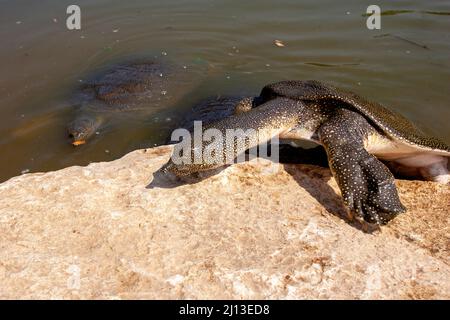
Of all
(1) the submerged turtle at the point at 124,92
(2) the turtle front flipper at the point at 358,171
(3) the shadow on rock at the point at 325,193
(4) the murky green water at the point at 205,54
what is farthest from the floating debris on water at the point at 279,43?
(3) the shadow on rock at the point at 325,193

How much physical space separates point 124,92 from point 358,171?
9.76ft

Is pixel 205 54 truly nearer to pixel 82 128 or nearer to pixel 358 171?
pixel 82 128

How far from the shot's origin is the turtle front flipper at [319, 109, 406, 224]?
7.68ft

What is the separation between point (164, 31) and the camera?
20.6 ft

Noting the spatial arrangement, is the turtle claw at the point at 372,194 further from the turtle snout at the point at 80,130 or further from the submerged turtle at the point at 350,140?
the turtle snout at the point at 80,130

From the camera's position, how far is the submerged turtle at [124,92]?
424cm

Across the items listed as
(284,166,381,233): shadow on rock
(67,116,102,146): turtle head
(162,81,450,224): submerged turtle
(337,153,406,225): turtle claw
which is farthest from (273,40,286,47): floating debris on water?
(337,153,406,225): turtle claw

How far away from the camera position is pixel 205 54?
5.65 metres

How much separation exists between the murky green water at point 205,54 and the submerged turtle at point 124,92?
0.14m

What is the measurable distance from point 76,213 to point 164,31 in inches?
178

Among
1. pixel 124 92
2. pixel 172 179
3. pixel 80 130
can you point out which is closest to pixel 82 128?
pixel 80 130

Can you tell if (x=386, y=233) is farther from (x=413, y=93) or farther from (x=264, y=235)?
(x=413, y=93)

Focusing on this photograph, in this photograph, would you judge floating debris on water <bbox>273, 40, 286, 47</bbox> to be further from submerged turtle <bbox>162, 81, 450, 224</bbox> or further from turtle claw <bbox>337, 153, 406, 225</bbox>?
turtle claw <bbox>337, 153, 406, 225</bbox>

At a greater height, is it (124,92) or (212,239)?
(124,92)
